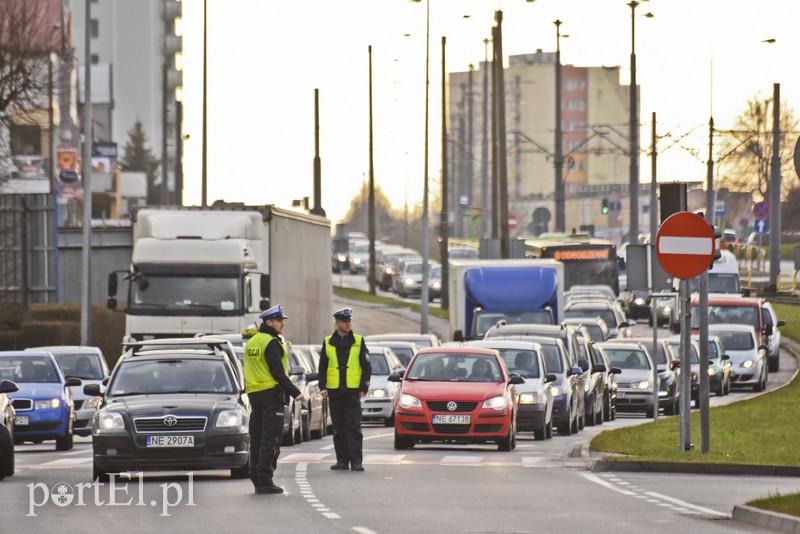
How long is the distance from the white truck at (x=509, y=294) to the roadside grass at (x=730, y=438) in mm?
6002

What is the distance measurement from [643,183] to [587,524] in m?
158

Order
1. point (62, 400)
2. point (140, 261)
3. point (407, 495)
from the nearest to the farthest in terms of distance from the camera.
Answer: point (407, 495), point (62, 400), point (140, 261)

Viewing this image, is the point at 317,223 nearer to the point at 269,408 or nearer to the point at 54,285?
the point at 54,285

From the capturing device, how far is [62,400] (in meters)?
30.0

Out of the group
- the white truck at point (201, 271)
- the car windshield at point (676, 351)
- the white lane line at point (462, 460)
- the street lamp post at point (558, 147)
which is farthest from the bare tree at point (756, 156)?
the white lane line at point (462, 460)

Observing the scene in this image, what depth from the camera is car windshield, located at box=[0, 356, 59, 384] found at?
102 feet

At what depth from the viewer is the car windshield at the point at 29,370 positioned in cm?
3100

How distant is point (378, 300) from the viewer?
269ft

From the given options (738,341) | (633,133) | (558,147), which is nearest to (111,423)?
(738,341)

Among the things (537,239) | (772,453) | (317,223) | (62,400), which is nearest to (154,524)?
(772,453)

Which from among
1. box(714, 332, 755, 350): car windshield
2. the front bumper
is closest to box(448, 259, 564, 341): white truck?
box(714, 332, 755, 350): car windshield

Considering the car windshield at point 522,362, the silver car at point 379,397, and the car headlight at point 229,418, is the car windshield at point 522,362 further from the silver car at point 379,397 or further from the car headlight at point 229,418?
the car headlight at point 229,418

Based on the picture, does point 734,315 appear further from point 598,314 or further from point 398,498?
point 398,498

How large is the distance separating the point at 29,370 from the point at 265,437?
13011mm
